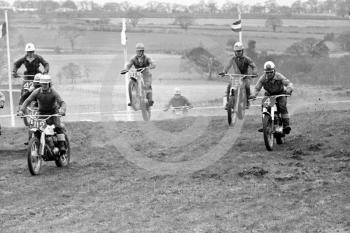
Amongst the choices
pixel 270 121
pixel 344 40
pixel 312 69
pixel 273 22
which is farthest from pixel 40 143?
pixel 273 22

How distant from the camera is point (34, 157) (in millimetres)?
15734

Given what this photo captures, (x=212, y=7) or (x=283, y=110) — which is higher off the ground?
(x=212, y=7)

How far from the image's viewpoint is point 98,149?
749 inches

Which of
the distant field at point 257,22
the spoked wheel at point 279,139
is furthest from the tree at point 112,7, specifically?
the spoked wheel at point 279,139

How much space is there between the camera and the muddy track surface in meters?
11.4

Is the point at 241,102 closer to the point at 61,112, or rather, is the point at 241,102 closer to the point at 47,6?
the point at 61,112

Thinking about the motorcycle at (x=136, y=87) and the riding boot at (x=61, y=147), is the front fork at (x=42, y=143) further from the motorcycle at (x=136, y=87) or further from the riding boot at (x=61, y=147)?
the motorcycle at (x=136, y=87)

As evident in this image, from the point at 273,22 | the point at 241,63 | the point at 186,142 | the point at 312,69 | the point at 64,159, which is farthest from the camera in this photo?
the point at 273,22

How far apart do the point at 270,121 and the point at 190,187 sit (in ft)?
13.2

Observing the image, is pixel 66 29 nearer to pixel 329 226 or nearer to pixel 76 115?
pixel 76 115

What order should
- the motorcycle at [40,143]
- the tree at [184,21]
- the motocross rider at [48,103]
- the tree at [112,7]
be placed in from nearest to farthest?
the motorcycle at [40,143] < the motocross rider at [48,103] < the tree at [184,21] < the tree at [112,7]

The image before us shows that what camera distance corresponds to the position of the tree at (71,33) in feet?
139

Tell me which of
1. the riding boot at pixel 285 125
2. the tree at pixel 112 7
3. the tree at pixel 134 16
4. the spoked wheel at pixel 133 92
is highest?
the tree at pixel 112 7

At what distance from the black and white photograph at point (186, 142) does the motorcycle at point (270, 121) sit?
0.12 ft
